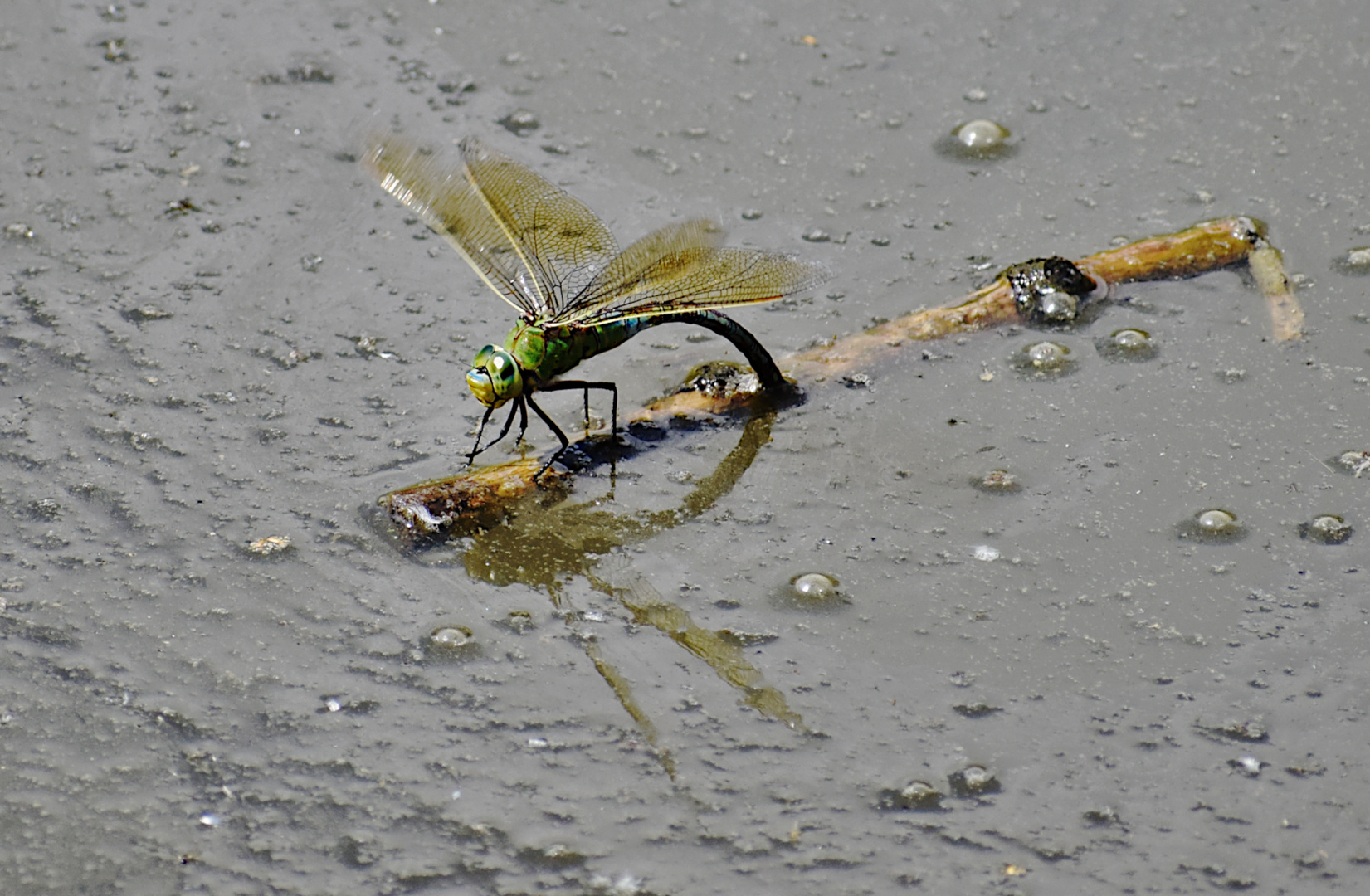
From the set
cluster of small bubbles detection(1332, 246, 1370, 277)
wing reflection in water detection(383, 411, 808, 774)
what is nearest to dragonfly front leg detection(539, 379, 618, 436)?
wing reflection in water detection(383, 411, 808, 774)

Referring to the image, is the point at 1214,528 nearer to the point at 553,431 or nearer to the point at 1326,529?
the point at 1326,529

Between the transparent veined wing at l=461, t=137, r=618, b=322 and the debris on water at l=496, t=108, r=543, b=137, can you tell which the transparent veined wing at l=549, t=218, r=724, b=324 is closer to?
the transparent veined wing at l=461, t=137, r=618, b=322

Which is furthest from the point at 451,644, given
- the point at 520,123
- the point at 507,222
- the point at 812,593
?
the point at 520,123

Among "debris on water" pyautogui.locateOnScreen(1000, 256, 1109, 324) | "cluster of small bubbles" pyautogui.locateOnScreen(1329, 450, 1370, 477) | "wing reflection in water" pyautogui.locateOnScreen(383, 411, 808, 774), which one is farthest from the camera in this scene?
"debris on water" pyautogui.locateOnScreen(1000, 256, 1109, 324)

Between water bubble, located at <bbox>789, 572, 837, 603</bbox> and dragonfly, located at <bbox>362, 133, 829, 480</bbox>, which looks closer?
water bubble, located at <bbox>789, 572, 837, 603</bbox>

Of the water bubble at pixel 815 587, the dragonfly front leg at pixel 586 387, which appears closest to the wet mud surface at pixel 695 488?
the water bubble at pixel 815 587
